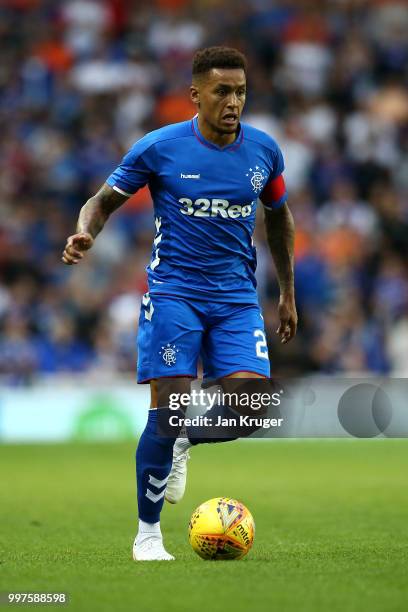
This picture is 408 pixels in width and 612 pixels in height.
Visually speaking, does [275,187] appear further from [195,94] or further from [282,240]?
[195,94]

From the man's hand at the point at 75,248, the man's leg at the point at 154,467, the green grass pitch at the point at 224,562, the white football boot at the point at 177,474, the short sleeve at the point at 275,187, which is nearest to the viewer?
the green grass pitch at the point at 224,562

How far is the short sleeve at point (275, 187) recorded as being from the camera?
688cm

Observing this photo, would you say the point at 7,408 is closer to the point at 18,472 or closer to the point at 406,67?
the point at 18,472

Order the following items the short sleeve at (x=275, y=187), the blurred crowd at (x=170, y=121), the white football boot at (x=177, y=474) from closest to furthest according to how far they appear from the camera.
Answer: the short sleeve at (x=275, y=187)
the white football boot at (x=177, y=474)
the blurred crowd at (x=170, y=121)

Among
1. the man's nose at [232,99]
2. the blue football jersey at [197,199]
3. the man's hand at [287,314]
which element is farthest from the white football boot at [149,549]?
the man's nose at [232,99]

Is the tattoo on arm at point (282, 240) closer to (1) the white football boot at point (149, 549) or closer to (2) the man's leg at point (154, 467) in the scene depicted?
(2) the man's leg at point (154, 467)

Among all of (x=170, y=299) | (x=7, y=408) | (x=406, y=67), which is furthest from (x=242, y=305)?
(x=406, y=67)

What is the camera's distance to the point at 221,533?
643 cm

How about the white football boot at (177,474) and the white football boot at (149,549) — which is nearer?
the white football boot at (149,549)

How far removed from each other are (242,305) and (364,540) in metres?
1.66

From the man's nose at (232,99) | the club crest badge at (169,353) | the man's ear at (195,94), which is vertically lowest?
the club crest badge at (169,353)

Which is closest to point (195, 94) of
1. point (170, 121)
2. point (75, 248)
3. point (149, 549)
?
point (75, 248)

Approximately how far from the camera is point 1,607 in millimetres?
4984

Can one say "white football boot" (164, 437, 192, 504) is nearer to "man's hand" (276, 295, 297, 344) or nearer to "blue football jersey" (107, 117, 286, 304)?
"man's hand" (276, 295, 297, 344)
